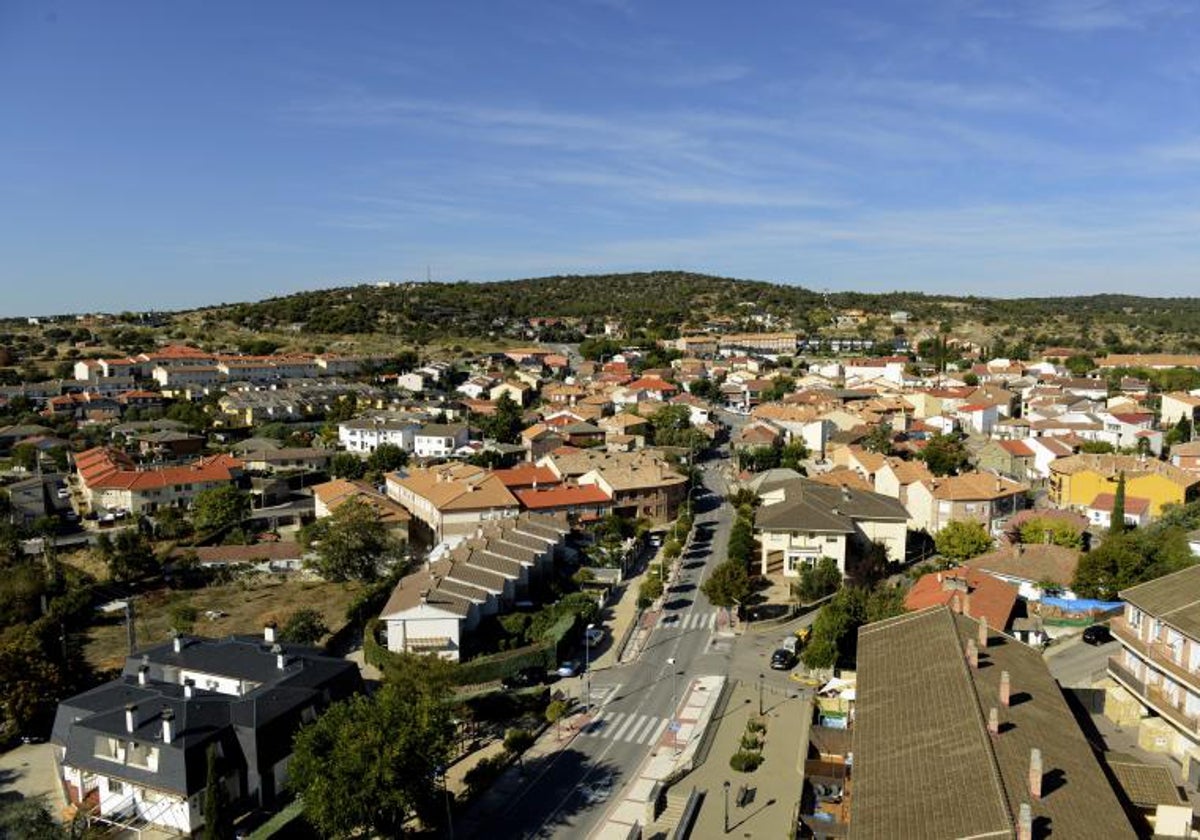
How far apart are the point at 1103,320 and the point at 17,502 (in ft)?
571

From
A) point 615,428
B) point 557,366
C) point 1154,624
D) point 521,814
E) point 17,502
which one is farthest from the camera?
point 557,366

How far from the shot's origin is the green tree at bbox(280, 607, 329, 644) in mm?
34188

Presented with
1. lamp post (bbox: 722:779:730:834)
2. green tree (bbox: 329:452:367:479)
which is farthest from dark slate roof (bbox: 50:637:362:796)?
green tree (bbox: 329:452:367:479)

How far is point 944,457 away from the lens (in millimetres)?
60500

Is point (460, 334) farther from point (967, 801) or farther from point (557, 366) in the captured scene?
point (967, 801)

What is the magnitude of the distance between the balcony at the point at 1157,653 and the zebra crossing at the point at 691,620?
48.8 ft

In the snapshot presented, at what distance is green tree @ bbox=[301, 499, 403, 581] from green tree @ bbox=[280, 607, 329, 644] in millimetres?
5946

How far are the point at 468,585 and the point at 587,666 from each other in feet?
20.0

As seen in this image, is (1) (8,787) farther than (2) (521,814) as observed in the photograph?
Yes

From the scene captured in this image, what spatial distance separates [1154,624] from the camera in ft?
80.1

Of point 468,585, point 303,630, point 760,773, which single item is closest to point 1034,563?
point 760,773

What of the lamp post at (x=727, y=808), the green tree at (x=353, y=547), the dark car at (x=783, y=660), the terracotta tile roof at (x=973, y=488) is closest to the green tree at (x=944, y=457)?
the terracotta tile roof at (x=973, y=488)

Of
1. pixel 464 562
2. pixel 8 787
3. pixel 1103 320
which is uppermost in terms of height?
pixel 1103 320

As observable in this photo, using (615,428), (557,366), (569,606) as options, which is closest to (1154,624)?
(569,606)
